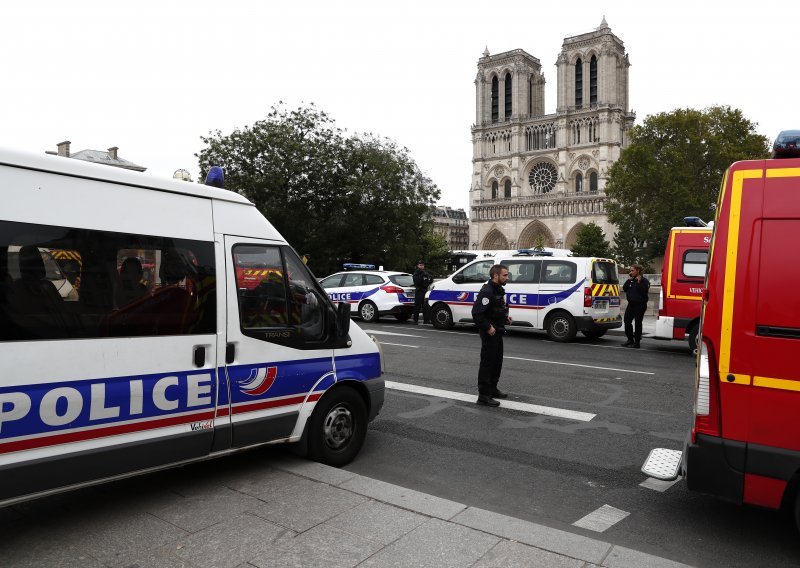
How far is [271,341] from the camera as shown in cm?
436

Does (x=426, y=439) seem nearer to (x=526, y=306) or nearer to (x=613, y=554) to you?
(x=613, y=554)

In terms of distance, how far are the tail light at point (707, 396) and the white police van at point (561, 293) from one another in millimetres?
10362

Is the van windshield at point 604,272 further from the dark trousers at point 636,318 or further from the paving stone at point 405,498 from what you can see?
the paving stone at point 405,498

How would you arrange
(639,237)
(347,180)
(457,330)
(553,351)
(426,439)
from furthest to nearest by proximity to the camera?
(639,237) → (347,180) → (457,330) → (553,351) → (426,439)

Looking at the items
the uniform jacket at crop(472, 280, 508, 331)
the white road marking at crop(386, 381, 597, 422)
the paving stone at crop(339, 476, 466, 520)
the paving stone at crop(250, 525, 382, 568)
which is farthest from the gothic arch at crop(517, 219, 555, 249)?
the paving stone at crop(250, 525, 382, 568)

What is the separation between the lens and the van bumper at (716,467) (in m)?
3.43

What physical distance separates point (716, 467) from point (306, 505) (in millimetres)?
2494

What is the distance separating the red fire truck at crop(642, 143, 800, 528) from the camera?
129 inches

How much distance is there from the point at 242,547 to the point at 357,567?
68cm

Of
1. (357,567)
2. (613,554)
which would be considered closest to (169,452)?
(357,567)

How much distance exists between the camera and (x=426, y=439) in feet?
19.2

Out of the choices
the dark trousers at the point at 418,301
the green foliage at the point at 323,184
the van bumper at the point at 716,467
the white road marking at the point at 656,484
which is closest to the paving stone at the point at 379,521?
the van bumper at the point at 716,467

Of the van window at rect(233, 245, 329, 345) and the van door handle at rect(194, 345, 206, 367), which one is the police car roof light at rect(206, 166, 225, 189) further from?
the van door handle at rect(194, 345, 206, 367)

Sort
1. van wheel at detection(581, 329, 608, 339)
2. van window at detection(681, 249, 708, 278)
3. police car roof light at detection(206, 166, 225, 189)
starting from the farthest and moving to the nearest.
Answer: van wheel at detection(581, 329, 608, 339) < van window at detection(681, 249, 708, 278) < police car roof light at detection(206, 166, 225, 189)
